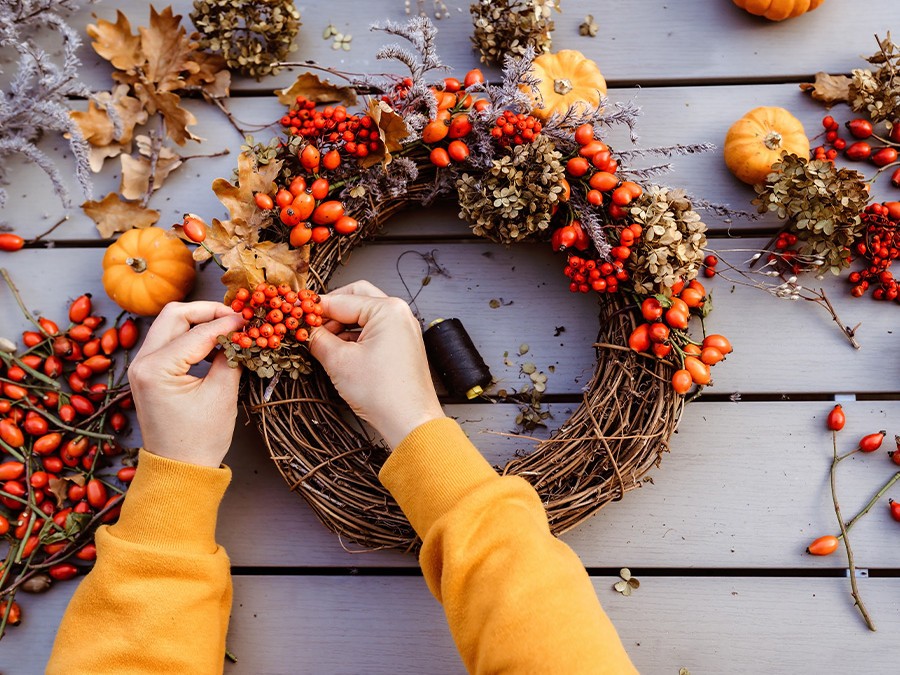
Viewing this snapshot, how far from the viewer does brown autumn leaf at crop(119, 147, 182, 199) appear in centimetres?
165

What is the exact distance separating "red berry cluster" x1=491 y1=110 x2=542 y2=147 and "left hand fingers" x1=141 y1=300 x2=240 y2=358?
67cm

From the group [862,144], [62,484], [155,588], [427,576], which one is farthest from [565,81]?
[62,484]

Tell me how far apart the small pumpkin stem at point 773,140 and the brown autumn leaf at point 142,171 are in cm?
144

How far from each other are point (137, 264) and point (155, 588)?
70 cm

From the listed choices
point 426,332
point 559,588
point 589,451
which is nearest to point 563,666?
point 559,588

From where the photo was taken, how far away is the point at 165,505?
1.34 meters

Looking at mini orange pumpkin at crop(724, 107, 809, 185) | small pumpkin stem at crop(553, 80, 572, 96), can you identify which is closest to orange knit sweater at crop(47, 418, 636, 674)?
small pumpkin stem at crop(553, 80, 572, 96)

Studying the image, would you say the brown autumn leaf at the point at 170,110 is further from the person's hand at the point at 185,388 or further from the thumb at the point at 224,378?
the thumb at the point at 224,378

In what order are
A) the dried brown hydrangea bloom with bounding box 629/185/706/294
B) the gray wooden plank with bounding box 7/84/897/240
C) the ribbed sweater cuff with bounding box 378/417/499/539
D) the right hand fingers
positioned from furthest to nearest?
the gray wooden plank with bounding box 7/84/897/240
the right hand fingers
the dried brown hydrangea bloom with bounding box 629/185/706/294
the ribbed sweater cuff with bounding box 378/417/499/539

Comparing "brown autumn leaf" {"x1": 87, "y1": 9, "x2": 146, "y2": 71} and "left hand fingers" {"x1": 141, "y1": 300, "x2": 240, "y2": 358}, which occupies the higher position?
"brown autumn leaf" {"x1": 87, "y1": 9, "x2": 146, "y2": 71}

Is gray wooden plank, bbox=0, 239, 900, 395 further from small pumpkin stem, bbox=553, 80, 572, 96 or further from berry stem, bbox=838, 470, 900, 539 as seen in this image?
small pumpkin stem, bbox=553, 80, 572, 96

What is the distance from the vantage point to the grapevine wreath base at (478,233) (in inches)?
52.5

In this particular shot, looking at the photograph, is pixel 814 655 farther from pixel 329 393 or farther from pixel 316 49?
pixel 316 49

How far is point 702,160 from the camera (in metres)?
1.65
